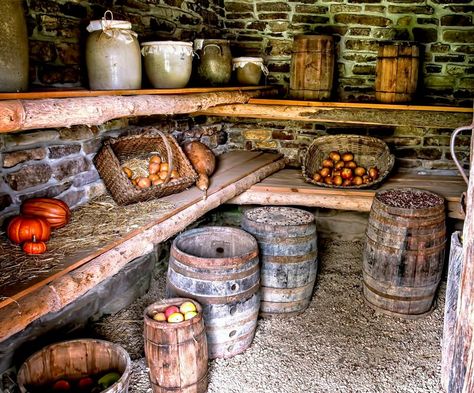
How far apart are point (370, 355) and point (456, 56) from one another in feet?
10.3

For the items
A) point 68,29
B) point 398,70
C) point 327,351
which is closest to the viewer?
point 68,29

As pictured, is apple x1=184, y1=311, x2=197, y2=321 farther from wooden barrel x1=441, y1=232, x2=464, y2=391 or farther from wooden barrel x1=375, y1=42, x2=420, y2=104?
wooden barrel x1=375, y1=42, x2=420, y2=104

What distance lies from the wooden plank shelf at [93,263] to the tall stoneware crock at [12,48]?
2.97 ft

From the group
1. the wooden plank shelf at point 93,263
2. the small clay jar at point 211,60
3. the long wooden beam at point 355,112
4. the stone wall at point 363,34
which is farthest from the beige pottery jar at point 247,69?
the wooden plank shelf at point 93,263

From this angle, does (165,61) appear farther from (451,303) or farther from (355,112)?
(451,303)

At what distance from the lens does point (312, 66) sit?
177 inches

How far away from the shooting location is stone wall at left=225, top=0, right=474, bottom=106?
15.1 feet

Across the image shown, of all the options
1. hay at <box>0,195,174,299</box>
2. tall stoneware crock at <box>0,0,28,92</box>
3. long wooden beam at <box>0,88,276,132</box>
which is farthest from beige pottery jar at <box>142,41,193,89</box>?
tall stoneware crock at <box>0,0,28,92</box>

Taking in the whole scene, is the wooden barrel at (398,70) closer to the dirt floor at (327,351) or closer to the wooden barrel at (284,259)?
the wooden barrel at (284,259)

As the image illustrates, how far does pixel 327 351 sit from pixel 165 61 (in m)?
2.36

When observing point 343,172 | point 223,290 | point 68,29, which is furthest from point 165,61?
point 343,172

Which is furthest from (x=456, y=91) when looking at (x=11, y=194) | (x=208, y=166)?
(x=11, y=194)

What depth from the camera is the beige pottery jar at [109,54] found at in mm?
2760

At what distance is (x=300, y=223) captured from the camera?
3.56 metres
